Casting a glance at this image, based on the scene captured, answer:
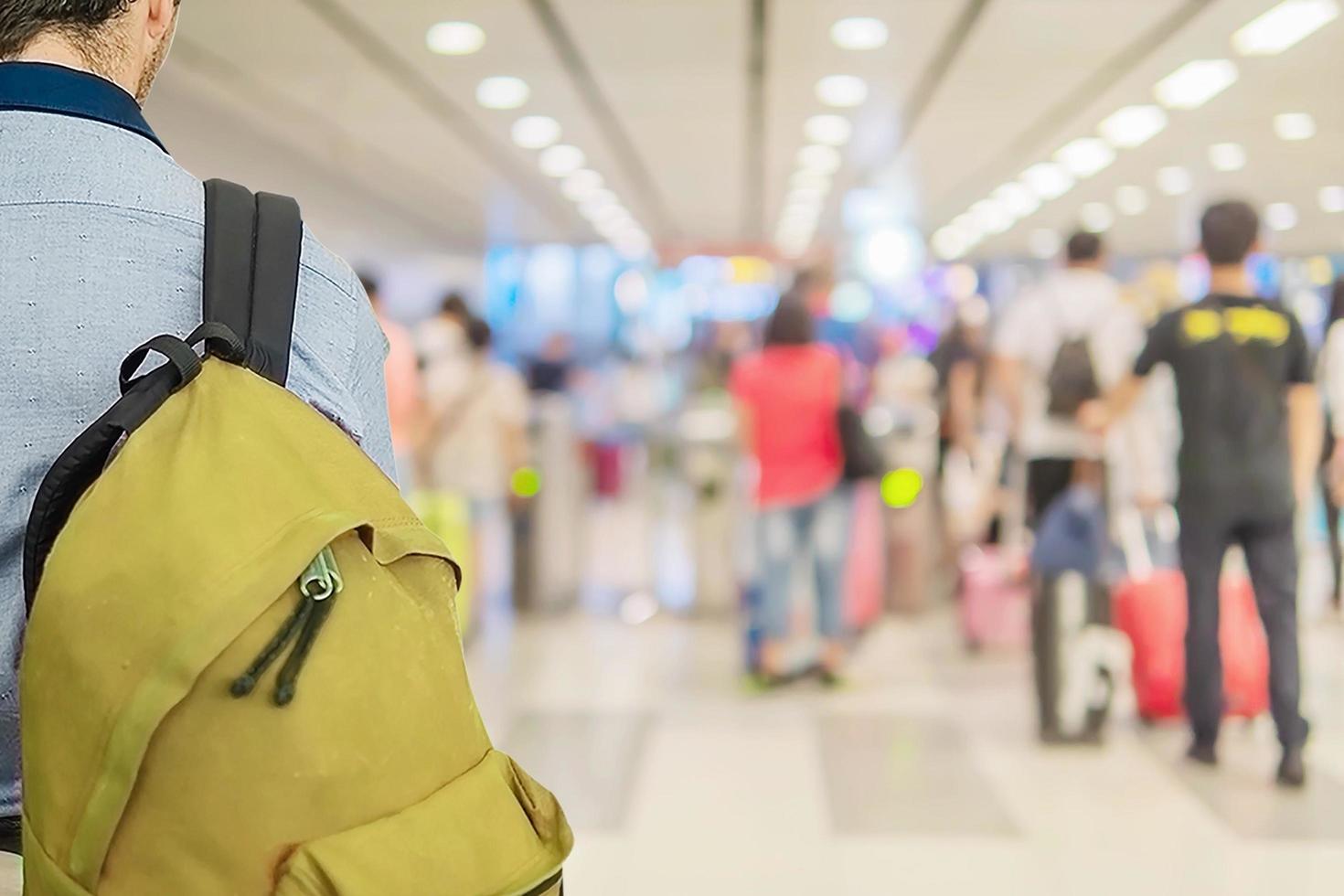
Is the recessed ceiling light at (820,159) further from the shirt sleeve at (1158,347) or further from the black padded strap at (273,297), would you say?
the black padded strap at (273,297)

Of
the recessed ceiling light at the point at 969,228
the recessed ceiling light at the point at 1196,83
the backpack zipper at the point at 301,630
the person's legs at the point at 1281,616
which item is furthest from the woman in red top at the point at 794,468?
the recessed ceiling light at the point at 969,228

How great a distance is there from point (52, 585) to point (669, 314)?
73.7ft

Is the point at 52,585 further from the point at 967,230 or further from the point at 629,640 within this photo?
the point at 967,230

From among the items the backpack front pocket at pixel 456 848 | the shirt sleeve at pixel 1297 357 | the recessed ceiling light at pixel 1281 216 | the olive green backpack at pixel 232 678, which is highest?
the recessed ceiling light at pixel 1281 216

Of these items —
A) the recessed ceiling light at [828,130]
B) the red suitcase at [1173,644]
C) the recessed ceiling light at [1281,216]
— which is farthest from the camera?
the recessed ceiling light at [1281,216]

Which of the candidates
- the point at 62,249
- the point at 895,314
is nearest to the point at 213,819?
the point at 62,249

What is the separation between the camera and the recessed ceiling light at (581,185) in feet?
39.7

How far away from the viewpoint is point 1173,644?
507 cm

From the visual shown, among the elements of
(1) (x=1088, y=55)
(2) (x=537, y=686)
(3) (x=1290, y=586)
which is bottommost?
(2) (x=537, y=686)

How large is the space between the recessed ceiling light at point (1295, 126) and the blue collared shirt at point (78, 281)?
8507 mm

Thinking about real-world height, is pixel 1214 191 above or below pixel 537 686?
above

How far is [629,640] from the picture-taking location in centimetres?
687

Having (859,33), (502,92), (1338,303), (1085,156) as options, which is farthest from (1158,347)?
(1085,156)

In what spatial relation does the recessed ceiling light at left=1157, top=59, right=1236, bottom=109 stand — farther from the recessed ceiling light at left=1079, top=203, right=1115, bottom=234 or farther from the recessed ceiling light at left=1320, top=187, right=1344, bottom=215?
the recessed ceiling light at left=1079, top=203, right=1115, bottom=234
